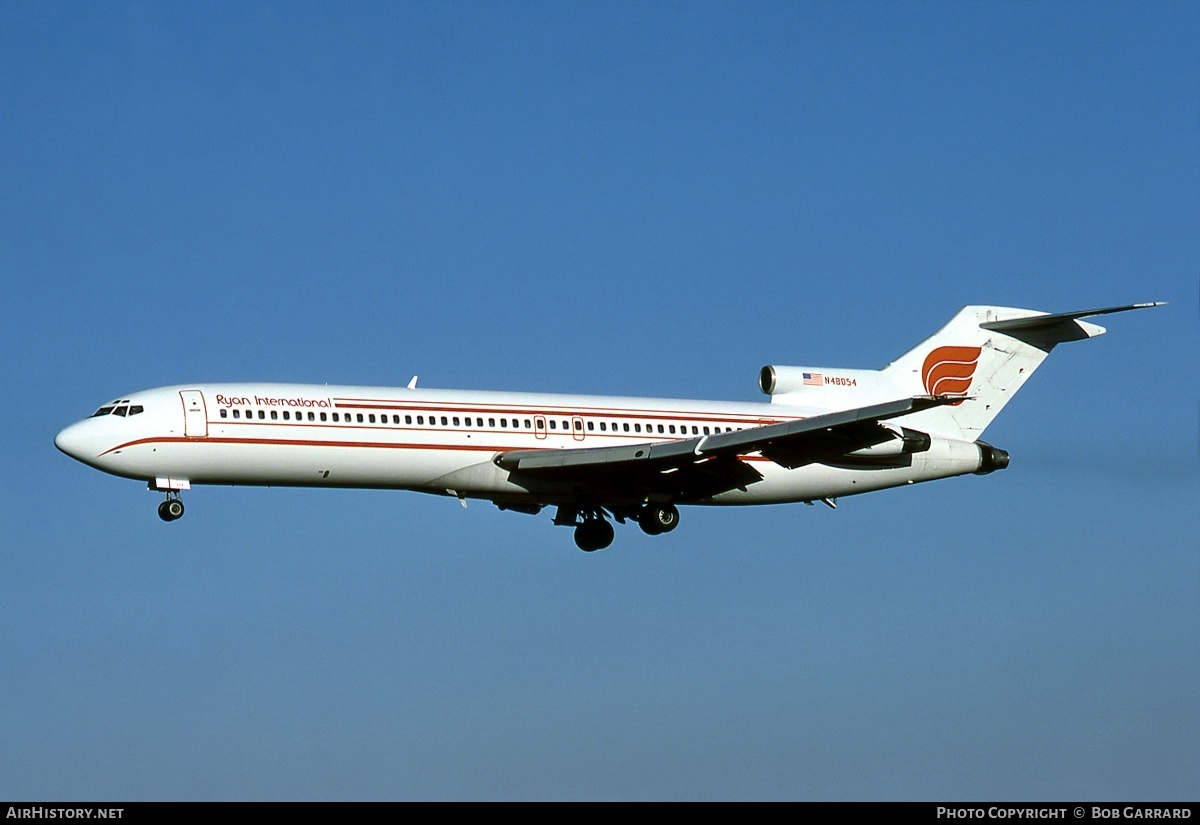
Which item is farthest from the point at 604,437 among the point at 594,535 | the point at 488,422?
the point at 594,535

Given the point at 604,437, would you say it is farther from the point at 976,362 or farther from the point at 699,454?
the point at 976,362

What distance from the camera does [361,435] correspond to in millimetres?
42438

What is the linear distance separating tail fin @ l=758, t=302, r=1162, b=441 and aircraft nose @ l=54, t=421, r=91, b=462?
19.0 metres

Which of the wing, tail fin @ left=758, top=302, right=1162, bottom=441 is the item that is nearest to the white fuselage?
the wing

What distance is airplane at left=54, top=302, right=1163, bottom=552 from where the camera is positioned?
4178 centimetres

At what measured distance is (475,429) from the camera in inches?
1726

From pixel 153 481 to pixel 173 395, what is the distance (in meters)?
2.15

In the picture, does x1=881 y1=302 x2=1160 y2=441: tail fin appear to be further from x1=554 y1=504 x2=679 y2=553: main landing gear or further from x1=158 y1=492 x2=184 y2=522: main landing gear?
x1=158 y1=492 x2=184 y2=522: main landing gear

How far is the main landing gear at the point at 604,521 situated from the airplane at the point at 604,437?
0.06 metres

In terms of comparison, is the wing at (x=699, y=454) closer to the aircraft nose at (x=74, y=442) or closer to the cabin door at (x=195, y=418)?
the cabin door at (x=195, y=418)
